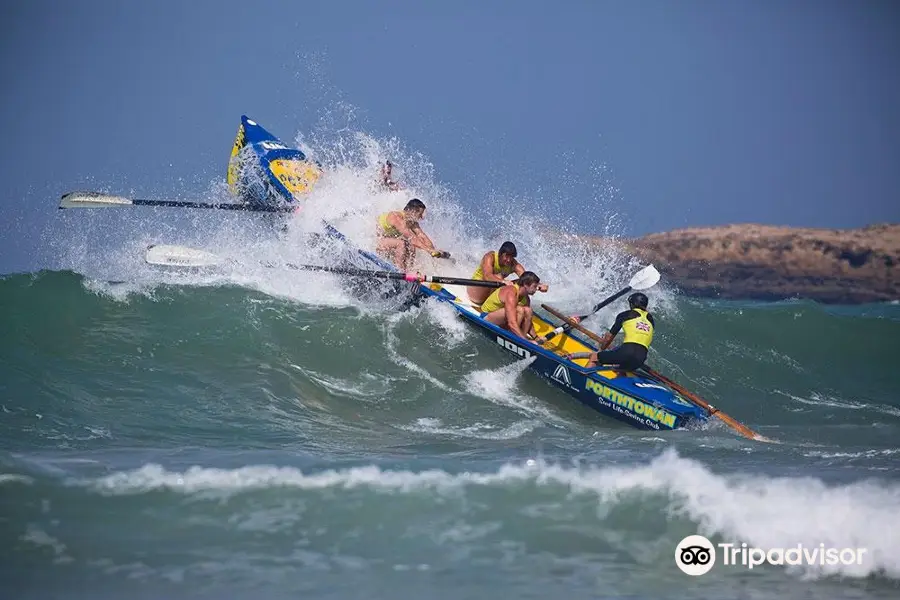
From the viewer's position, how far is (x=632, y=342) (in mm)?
10656

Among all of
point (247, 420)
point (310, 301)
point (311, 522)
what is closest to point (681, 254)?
point (310, 301)

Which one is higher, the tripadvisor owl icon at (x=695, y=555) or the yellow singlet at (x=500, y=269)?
the yellow singlet at (x=500, y=269)

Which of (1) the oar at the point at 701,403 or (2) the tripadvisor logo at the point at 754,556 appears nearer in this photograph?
(2) the tripadvisor logo at the point at 754,556

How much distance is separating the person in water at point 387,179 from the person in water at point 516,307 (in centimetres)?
388

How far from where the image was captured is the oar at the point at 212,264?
39.7 feet

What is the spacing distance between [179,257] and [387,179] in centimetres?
363

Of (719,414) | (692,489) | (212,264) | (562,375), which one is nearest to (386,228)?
(212,264)

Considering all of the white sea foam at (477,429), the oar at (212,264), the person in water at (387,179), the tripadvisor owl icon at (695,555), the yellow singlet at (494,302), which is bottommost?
the tripadvisor owl icon at (695,555)

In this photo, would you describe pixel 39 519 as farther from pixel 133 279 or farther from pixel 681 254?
pixel 681 254

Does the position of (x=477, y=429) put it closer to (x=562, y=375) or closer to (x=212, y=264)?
(x=562, y=375)

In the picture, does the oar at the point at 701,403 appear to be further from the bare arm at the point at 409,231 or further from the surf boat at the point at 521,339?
the bare arm at the point at 409,231

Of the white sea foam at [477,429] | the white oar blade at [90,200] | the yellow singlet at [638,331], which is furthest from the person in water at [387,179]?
the white sea foam at [477,429]

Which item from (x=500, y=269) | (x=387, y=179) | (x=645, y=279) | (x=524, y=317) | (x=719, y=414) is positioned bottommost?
(x=719, y=414)

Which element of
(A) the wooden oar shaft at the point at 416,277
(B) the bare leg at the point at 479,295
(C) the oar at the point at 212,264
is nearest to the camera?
(A) the wooden oar shaft at the point at 416,277
